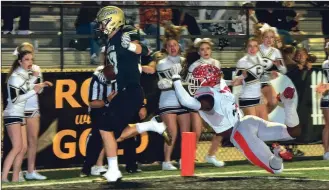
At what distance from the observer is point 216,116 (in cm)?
1266

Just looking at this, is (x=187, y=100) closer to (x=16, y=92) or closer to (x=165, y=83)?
(x=165, y=83)

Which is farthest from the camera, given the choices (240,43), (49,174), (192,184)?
(240,43)

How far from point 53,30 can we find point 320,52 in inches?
189

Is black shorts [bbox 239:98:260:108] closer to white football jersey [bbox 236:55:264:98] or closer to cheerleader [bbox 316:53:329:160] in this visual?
white football jersey [bbox 236:55:264:98]

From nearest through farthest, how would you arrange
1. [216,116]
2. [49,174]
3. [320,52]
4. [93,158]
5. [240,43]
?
[216,116]
[93,158]
[49,174]
[240,43]
[320,52]

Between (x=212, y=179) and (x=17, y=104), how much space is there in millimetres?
2883

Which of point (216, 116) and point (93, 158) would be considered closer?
point (216, 116)

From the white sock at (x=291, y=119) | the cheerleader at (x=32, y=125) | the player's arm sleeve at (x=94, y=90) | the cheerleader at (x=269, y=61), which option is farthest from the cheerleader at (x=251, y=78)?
the cheerleader at (x=32, y=125)

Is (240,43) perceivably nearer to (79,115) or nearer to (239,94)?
(239,94)

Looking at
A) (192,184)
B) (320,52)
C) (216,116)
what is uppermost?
(320,52)

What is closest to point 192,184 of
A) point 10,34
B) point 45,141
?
point 45,141

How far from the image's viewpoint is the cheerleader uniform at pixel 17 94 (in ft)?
43.6

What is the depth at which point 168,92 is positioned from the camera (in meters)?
14.7

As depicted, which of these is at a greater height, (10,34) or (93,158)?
(10,34)
